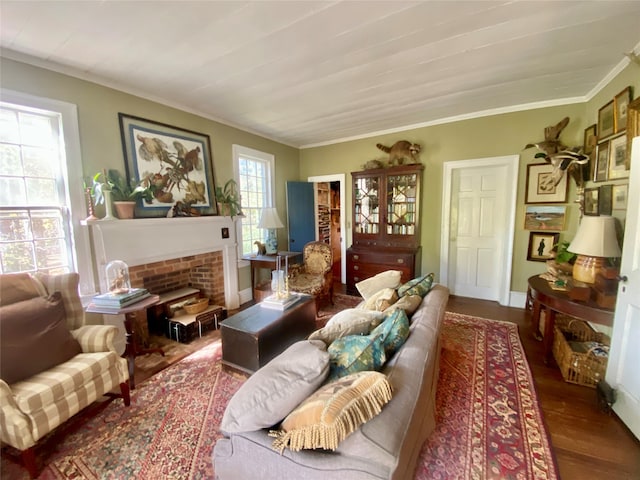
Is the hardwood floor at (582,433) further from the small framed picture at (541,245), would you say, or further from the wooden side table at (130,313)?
the wooden side table at (130,313)

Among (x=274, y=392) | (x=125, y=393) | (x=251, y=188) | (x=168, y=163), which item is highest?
(x=168, y=163)

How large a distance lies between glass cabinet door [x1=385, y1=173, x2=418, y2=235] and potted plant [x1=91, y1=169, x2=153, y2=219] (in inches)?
125

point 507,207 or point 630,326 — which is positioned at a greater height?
point 507,207

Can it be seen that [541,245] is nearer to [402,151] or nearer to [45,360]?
[402,151]

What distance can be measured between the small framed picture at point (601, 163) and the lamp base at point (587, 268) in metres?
0.92

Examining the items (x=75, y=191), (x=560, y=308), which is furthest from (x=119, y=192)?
(x=560, y=308)

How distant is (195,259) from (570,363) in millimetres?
3792

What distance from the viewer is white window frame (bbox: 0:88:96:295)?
2.16m

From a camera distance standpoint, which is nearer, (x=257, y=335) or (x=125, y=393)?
(x=125, y=393)

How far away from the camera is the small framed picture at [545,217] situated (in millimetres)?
3145

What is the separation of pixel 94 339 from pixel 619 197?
4.32m

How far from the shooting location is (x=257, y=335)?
194 cm

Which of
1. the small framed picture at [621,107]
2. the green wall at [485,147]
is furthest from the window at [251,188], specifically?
the small framed picture at [621,107]

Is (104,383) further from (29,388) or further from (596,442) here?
(596,442)
